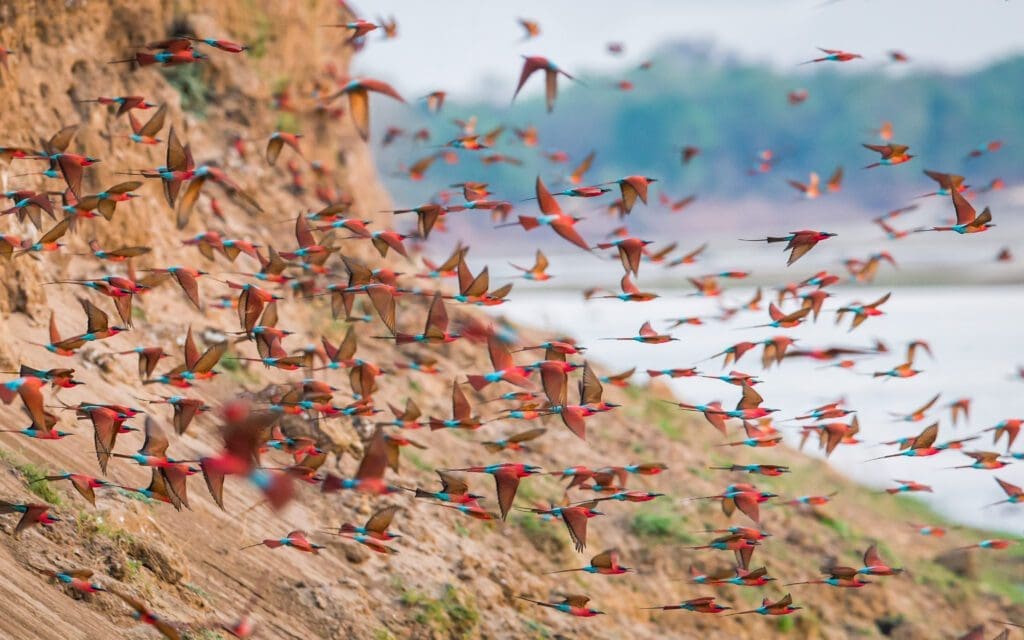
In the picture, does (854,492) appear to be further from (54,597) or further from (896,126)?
(896,126)

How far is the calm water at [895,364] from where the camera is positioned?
64.4 feet

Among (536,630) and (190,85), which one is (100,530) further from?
(190,85)

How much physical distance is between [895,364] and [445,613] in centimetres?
2755

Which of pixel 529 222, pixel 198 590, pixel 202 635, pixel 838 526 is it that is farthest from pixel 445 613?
pixel 838 526

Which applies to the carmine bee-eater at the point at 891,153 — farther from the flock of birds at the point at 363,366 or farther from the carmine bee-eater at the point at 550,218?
the carmine bee-eater at the point at 550,218

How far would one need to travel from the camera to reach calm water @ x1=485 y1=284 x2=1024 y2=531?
19.6m

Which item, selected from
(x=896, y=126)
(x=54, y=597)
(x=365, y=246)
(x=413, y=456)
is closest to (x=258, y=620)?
(x=54, y=597)

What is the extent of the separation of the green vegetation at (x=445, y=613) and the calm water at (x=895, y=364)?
26.3 feet

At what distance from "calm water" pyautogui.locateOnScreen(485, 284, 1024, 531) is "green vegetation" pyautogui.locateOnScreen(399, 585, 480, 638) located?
8.00 meters

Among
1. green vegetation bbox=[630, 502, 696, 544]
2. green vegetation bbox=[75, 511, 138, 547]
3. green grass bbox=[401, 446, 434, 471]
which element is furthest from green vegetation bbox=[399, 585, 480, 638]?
green vegetation bbox=[630, 502, 696, 544]

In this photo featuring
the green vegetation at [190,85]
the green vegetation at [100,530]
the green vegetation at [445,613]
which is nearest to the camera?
the green vegetation at [100,530]

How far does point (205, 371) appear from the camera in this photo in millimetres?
6719

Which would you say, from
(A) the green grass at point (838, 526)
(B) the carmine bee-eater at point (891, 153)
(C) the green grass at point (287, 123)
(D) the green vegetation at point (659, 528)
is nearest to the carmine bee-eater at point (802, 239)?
(B) the carmine bee-eater at point (891, 153)

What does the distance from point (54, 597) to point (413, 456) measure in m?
4.49
